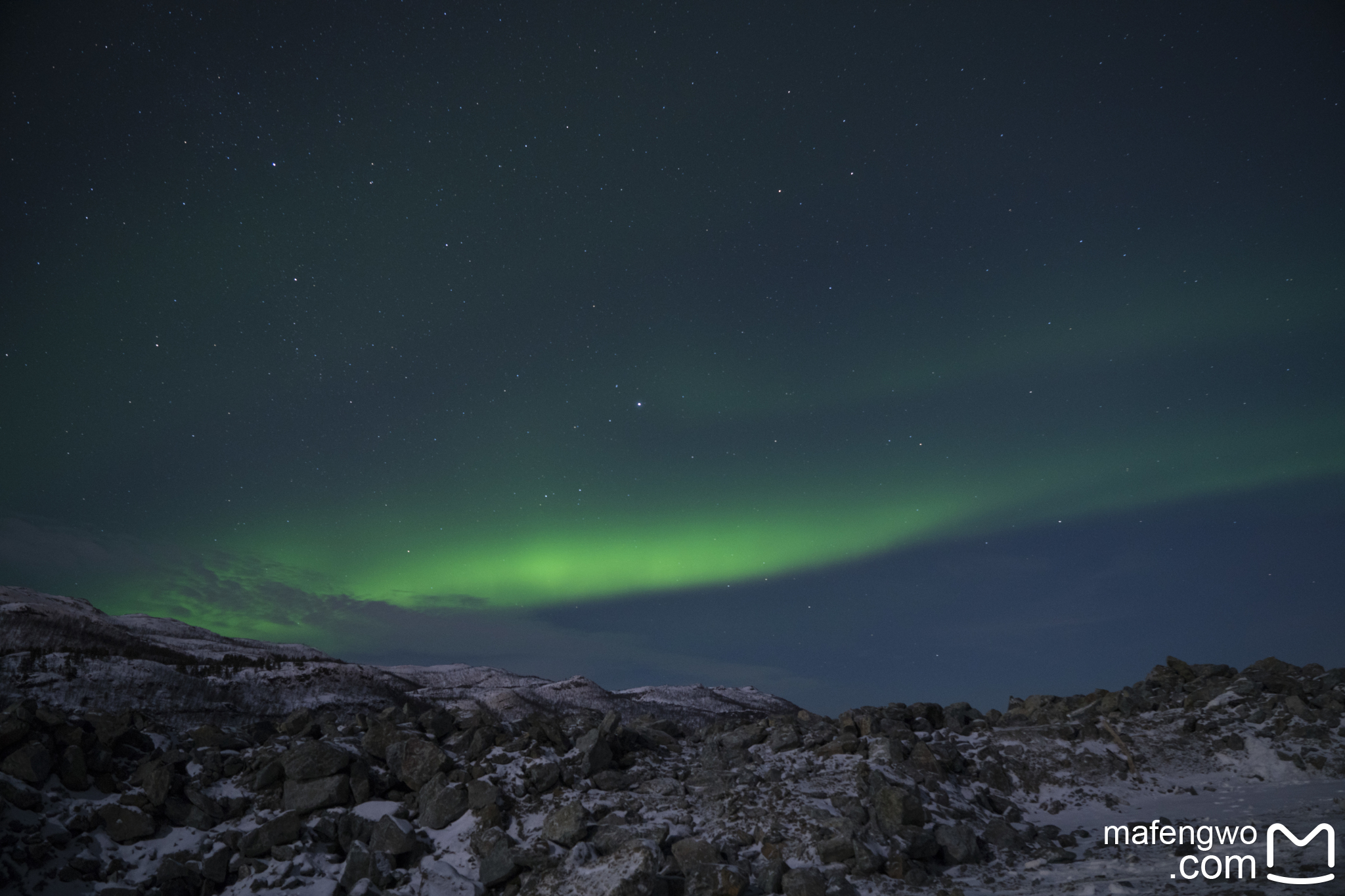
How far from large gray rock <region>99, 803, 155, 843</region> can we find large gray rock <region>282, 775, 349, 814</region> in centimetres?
212

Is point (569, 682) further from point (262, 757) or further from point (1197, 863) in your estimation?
point (1197, 863)

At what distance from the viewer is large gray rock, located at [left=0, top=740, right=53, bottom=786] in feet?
41.6

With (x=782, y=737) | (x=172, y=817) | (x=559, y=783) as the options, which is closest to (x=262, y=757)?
(x=172, y=817)

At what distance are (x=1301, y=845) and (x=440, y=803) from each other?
45.9 feet

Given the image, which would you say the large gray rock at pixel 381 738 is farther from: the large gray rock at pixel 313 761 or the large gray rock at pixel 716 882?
the large gray rock at pixel 716 882

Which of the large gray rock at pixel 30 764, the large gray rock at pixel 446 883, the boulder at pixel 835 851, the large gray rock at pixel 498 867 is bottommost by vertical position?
the large gray rock at pixel 446 883

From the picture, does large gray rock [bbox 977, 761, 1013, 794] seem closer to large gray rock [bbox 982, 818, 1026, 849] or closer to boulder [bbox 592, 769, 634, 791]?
large gray rock [bbox 982, 818, 1026, 849]

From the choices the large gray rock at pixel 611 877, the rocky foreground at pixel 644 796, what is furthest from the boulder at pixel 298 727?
the large gray rock at pixel 611 877

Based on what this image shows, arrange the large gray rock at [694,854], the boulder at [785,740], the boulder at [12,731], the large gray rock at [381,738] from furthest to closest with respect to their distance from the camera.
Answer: the boulder at [785,740] → the large gray rock at [381,738] → the boulder at [12,731] → the large gray rock at [694,854]

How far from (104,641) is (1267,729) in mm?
44370

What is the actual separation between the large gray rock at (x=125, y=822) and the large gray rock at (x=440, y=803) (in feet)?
14.7

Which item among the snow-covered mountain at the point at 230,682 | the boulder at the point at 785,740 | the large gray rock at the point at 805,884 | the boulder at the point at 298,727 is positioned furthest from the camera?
the snow-covered mountain at the point at 230,682

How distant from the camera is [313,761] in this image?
13930mm

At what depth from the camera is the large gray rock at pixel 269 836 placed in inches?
488
